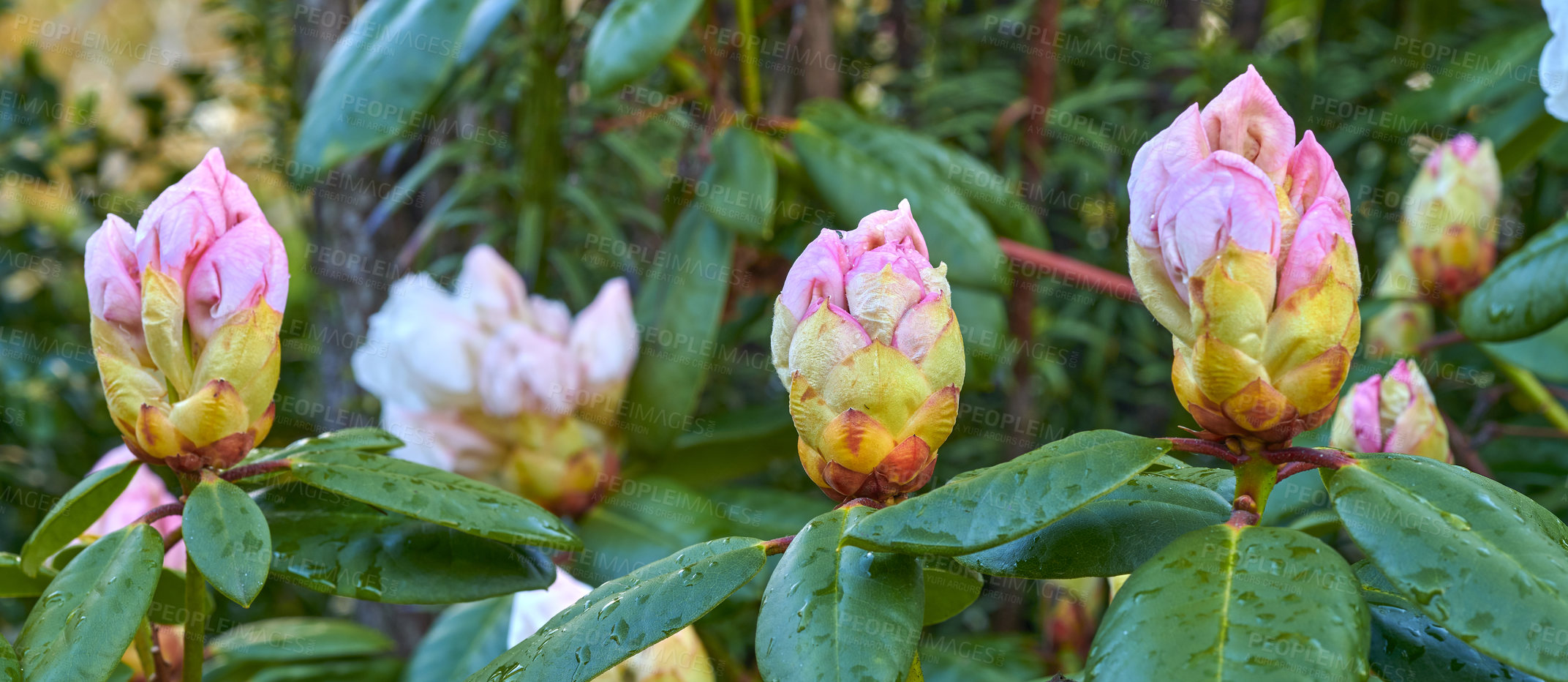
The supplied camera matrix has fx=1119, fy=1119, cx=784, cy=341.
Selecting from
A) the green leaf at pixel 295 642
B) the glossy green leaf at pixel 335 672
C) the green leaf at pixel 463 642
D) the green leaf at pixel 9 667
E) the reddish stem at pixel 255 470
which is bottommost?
A: the glossy green leaf at pixel 335 672

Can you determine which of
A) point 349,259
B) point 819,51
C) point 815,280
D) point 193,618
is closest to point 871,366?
point 815,280

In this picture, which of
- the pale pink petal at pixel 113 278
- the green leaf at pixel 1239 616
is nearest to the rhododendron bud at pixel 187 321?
the pale pink petal at pixel 113 278

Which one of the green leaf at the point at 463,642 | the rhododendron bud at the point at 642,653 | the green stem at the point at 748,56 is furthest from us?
the green stem at the point at 748,56

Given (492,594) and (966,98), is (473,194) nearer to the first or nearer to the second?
(966,98)

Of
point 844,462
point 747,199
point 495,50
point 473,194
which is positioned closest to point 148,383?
point 844,462

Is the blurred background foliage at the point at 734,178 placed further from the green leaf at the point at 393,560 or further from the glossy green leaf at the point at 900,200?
the green leaf at the point at 393,560
